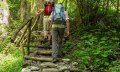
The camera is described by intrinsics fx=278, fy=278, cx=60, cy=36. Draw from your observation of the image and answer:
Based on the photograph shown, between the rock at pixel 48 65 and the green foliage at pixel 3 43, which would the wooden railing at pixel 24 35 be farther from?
the rock at pixel 48 65

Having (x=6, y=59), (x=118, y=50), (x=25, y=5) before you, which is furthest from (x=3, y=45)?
(x=25, y=5)

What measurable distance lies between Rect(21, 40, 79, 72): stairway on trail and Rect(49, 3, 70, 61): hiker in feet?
1.00

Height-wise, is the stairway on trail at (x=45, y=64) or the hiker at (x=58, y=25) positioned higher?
the hiker at (x=58, y=25)

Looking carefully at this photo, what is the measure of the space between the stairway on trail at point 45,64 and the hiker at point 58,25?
305 mm

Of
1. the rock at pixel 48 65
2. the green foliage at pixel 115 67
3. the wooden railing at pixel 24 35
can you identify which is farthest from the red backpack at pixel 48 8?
the green foliage at pixel 115 67

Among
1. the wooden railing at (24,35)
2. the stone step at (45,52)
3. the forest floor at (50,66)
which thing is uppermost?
the wooden railing at (24,35)

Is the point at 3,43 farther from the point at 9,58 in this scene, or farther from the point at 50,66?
the point at 50,66

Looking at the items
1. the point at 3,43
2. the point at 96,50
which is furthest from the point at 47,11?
the point at 96,50

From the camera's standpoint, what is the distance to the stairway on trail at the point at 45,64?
8.73 m

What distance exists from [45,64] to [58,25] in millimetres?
1381

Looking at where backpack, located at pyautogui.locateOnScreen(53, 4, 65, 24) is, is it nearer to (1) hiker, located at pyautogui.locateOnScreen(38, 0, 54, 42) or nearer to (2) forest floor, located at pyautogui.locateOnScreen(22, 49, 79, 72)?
(2) forest floor, located at pyautogui.locateOnScreen(22, 49, 79, 72)

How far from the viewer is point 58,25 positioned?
9398mm

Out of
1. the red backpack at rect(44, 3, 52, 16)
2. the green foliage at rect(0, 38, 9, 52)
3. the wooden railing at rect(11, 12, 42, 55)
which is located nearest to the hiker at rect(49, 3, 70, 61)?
the wooden railing at rect(11, 12, 42, 55)

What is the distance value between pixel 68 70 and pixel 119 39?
3.10m
